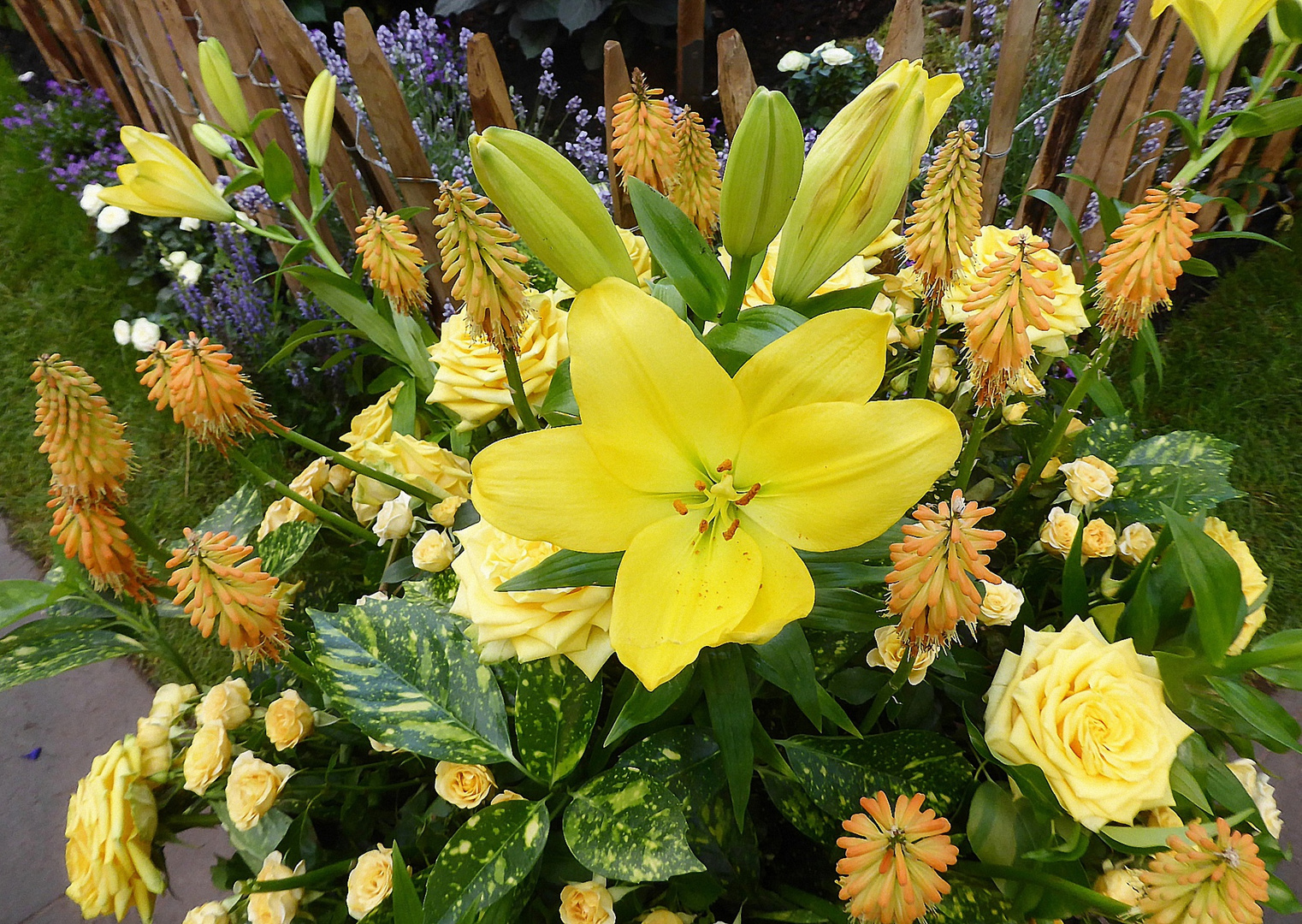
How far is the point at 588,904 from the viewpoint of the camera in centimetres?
74

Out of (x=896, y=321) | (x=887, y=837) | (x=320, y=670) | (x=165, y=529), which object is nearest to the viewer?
(x=887, y=837)

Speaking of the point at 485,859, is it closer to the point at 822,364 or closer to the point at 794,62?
the point at 822,364

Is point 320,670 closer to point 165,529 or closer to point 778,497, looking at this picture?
point 778,497

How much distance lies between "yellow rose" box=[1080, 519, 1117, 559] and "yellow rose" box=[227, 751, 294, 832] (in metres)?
0.89

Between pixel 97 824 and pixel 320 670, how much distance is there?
0.25m

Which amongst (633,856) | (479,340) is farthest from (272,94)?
(633,856)

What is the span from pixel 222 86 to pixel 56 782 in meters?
1.64

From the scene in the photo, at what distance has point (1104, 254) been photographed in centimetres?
73

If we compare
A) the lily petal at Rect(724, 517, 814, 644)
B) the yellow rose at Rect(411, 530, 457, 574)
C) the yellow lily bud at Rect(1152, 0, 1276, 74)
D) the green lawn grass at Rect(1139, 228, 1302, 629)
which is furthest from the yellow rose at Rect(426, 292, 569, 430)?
the green lawn grass at Rect(1139, 228, 1302, 629)

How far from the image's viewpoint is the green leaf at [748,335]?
0.61 metres

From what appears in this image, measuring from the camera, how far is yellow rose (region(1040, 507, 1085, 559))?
0.85 meters

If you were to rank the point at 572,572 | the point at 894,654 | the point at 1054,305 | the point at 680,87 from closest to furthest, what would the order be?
1. the point at 572,572
2. the point at 894,654
3. the point at 1054,305
4. the point at 680,87

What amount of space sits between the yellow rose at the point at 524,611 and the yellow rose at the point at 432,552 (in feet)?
0.40

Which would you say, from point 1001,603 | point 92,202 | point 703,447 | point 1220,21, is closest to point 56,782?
point 92,202
